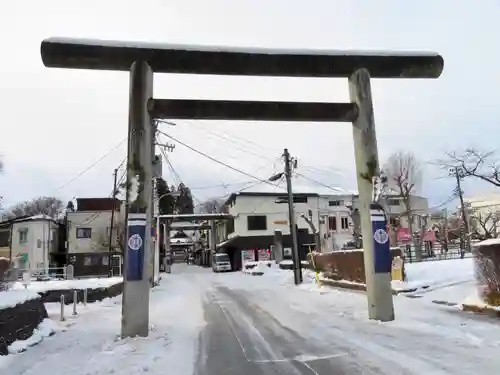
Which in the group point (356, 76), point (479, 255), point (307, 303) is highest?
point (356, 76)

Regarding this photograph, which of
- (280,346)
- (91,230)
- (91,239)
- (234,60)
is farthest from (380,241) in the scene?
(91,230)

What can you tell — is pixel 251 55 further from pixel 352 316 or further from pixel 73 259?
pixel 73 259

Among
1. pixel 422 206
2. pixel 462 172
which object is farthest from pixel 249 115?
pixel 422 206

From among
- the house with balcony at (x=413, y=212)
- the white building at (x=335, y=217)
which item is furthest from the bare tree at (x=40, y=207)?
the house with balcony at (x=413, y=212)

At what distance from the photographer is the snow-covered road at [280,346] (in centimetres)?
717

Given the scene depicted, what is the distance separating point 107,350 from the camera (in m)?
8.89

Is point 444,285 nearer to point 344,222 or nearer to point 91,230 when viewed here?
point 344,222

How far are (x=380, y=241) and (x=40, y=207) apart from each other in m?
86.0

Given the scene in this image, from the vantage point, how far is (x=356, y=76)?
12.4 meters

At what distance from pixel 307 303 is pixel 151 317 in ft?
20.9

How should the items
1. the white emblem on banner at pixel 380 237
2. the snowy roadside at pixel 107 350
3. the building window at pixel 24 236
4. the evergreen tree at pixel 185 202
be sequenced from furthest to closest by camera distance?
the evergreen tree at pixel 185 202, the building window at pixel 24 236, the white emblem on banner at pixel 380 237, the snowy roadside at pixel 107 350

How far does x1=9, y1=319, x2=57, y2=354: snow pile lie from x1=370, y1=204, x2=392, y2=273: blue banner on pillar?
25.5 feet

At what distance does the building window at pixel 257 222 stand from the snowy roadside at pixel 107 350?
43663mm

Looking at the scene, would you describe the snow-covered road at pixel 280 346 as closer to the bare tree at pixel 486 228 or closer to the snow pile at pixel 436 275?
the snow pile at pixel 436 275
